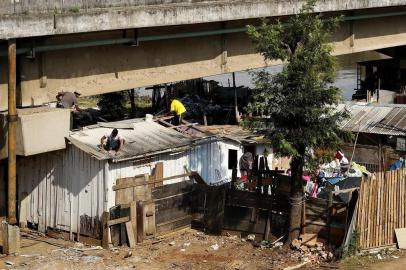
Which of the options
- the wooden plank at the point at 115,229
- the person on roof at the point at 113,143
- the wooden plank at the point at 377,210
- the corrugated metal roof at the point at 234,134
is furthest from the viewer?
the corrugated metal roof at the point at 234,134

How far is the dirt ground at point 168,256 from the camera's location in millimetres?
15352

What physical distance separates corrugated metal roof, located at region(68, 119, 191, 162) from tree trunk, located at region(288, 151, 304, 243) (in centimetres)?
318

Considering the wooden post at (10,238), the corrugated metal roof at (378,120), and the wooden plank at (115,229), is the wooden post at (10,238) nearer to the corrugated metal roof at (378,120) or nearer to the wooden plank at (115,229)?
the wooden plank at (115,229)

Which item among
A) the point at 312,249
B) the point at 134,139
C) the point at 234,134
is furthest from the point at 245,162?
the point at 312,249

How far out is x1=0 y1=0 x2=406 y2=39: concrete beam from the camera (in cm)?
1562

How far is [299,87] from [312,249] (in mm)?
3589

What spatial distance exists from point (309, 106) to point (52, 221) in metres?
6.87

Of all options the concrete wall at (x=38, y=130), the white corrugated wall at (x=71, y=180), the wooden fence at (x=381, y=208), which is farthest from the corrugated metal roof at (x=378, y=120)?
the concrete wall at (x=38, y=130)

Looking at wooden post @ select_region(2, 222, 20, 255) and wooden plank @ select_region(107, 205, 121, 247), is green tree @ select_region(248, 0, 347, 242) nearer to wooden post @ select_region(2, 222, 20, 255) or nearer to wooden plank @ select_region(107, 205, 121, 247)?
wooden plank @ select_region(107, 205, 121, 247)

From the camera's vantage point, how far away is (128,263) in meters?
15.6

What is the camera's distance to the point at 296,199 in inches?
633

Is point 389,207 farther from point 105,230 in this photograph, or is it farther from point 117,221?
point 105,230

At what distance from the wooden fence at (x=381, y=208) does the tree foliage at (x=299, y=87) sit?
54.7 inches

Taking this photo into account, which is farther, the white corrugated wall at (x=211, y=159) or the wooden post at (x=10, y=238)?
the white corrugated wall at (x=211, y=159)
